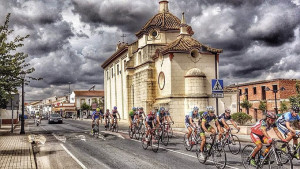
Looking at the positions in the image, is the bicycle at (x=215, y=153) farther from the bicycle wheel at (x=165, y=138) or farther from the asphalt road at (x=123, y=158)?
the bicycle wheel at (x=165, y=138)

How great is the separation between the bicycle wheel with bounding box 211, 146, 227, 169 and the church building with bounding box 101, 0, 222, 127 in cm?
1981

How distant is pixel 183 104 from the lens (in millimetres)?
30281

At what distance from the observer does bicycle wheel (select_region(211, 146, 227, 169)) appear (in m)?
9.35

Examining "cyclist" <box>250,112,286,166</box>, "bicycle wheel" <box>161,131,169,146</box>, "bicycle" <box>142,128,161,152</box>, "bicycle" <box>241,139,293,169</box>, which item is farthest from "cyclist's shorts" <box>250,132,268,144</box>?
"bicycle wheel" <box>161,131,169,146</box>

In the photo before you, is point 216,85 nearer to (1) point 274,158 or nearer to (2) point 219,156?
(2) point 219,156

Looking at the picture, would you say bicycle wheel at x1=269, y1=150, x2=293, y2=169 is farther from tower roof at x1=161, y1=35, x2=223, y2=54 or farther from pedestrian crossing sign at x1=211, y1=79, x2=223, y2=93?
tower roof at x1=161, y1=35, x2=223, y2=54

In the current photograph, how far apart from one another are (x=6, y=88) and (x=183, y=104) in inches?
683

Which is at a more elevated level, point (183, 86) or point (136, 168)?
point (183, 86)

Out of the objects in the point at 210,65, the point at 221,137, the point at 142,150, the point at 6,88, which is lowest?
the point at 142,150

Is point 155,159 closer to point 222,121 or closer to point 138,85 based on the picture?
point 222,121

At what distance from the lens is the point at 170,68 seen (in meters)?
30.9

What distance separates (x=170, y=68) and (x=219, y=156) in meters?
21.6

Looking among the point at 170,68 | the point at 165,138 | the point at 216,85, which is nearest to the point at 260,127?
the point at 216,85

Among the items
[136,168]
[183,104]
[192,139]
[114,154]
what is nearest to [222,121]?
[192,139]
